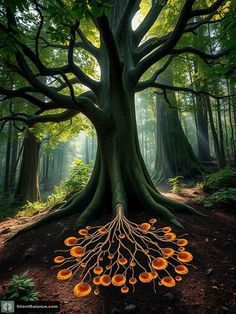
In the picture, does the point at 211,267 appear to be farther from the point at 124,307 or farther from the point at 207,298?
the point at 124,307

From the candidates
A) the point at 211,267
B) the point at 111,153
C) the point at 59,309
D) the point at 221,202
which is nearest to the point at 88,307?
the point at 59,309

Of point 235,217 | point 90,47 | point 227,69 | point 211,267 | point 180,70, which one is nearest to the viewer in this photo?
point 211,267

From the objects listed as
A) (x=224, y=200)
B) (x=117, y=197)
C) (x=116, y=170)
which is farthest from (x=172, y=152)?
(x=117, y=197)

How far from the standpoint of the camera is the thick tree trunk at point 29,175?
33.9ft

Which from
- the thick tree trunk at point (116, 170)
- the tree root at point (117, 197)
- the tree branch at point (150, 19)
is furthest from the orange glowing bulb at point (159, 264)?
the tree branch at point (150, 19)

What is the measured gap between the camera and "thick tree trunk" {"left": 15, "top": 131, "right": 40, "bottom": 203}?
10344mm

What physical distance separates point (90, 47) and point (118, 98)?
8.83 ft

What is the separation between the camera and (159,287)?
233 cm

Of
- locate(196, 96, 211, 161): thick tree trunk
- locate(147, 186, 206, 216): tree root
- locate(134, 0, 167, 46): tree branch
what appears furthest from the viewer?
locate(196, 96, 211, 161): thick tree trunk

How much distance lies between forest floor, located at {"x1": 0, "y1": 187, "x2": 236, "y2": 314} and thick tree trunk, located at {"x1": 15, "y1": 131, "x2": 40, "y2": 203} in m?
6.93

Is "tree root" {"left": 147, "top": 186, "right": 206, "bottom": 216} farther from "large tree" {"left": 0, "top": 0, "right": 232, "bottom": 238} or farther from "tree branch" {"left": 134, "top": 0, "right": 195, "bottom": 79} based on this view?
"tree branch" {"left": 134, "top": 0, "right": 195, "bottom": 79}

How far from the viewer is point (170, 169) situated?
11.7 m

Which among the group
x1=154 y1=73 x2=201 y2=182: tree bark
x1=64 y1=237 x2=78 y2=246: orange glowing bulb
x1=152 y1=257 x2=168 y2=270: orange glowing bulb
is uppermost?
x1=154 y1=73 x2=201 y2=182: tree bark

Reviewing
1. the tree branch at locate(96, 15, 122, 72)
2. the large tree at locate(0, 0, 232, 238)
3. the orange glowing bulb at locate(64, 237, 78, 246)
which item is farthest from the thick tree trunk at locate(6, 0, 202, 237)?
the orange glowing bulb at locate(64, 237, 78, 246)
